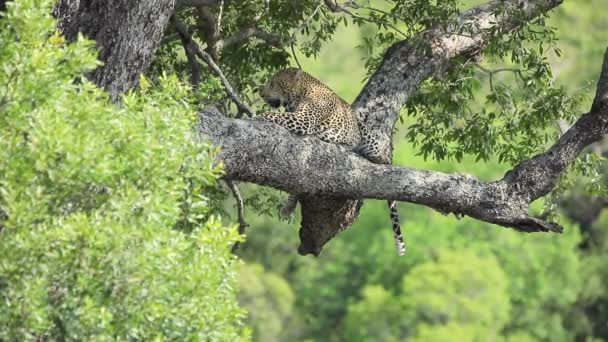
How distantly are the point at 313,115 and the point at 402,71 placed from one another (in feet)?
3.07

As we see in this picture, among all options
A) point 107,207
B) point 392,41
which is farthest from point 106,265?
point 392,41

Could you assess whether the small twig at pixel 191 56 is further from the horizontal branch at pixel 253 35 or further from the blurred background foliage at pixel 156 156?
the horizontal branch at pixel 253 35

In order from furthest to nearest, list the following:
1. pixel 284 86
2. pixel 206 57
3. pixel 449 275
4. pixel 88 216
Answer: pixel 449 275 → pixel 284 86 → pixel 206 57 → pixel 88 216

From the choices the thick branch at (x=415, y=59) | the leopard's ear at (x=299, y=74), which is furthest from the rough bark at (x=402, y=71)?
the leopard's ear at (x=299, y=74)

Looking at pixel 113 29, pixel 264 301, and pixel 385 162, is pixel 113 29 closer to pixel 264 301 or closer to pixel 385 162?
pixel 385 162

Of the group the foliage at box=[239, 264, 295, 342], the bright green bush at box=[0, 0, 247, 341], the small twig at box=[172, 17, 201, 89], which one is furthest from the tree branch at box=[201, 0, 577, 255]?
the foliage at box=[239, 264, 295, 342]

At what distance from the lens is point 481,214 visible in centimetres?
1316

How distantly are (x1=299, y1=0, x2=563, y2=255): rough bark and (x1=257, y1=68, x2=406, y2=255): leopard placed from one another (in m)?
0.18

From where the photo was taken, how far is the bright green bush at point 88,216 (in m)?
7.86

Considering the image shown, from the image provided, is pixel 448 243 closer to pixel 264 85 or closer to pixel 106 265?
pixel 264 85

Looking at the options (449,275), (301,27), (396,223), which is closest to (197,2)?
(301,27)

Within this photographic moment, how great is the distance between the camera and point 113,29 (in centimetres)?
1084

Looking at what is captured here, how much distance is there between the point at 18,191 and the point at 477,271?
192 feet

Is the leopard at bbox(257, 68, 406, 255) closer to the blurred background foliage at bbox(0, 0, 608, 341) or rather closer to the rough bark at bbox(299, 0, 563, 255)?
the rough bark at bbox(299, 0, 563, 255)
